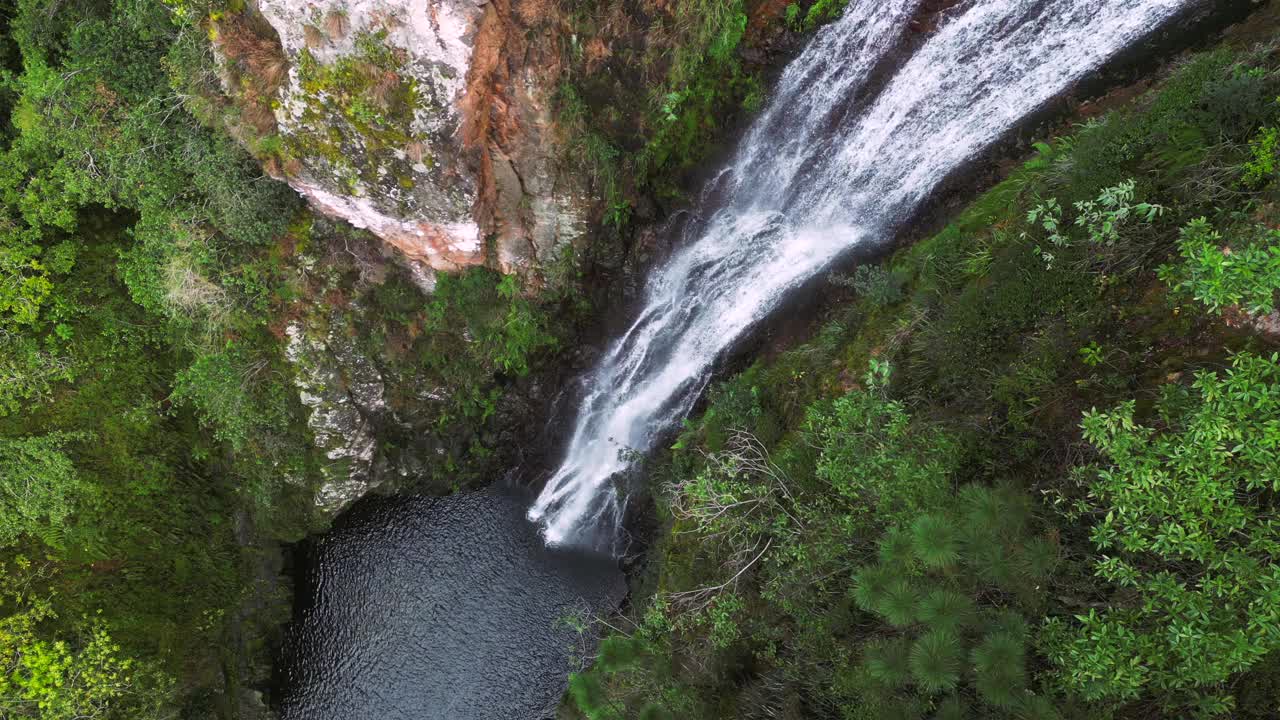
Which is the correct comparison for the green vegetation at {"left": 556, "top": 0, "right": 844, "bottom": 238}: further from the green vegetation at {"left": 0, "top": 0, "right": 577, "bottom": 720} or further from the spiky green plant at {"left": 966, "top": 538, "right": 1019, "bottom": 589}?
the spiky green plant at {"left": 966, "top": 538, "right": 1019, "bottom": 589}

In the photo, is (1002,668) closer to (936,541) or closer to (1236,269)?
(936,541)

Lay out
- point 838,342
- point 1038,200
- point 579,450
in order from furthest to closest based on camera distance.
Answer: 1. point 579,450
2. point 838,342
3. point 1038,200

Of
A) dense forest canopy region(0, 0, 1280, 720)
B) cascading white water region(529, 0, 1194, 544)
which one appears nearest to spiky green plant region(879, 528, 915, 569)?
dense forest canopy region(0, 0, 1280, 720)

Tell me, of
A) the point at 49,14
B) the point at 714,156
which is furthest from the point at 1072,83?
the point at 49,14

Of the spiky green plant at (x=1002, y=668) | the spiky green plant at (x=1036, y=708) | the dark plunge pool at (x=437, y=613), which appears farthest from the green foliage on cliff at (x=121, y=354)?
the spiky green plant at (x=1036, y=708)

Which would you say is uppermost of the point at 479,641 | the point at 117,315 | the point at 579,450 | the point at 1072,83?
the point at 117,315

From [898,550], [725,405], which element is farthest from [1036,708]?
[725,405]

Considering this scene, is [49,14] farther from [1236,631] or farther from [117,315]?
[1236,631]
